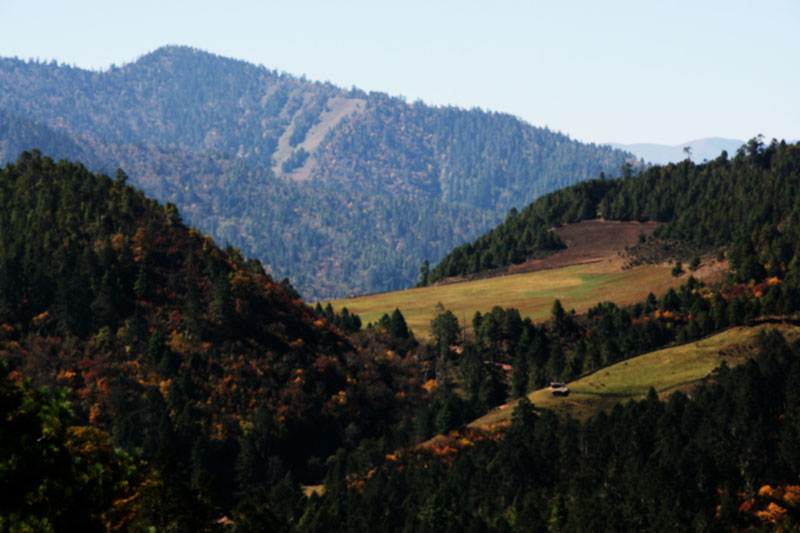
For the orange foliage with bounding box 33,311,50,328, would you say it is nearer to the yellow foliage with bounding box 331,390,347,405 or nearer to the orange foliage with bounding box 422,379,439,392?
the yellow foliage with bounding box 331,390,347,405

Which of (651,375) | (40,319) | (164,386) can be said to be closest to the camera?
(164,386)

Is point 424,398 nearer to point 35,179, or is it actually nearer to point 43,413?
point 35,179

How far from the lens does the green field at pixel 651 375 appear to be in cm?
14212

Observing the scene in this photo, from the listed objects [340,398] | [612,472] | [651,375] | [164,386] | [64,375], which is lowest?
[612,472]

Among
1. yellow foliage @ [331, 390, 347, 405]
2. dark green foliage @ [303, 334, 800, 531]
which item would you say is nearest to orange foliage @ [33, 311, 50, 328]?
yellow foliage @ [331, 390, 347, 405]

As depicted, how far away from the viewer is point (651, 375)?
150125 millimetres

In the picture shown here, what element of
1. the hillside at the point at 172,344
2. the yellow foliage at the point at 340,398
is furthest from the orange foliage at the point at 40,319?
the yellow foliage at the point at 340,398

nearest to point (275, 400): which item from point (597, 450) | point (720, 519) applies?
point (597, 450)

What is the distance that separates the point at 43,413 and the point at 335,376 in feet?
445

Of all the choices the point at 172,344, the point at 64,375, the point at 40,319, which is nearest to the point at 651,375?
the point at 172,344

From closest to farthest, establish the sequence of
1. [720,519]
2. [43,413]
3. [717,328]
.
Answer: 1. [43,413]
2. [720,519]
3. [717,328]

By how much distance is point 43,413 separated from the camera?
2997cm

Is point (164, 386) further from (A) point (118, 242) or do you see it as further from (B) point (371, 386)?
(B) point (371, 386)

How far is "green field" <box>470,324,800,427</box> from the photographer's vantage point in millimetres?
142125
